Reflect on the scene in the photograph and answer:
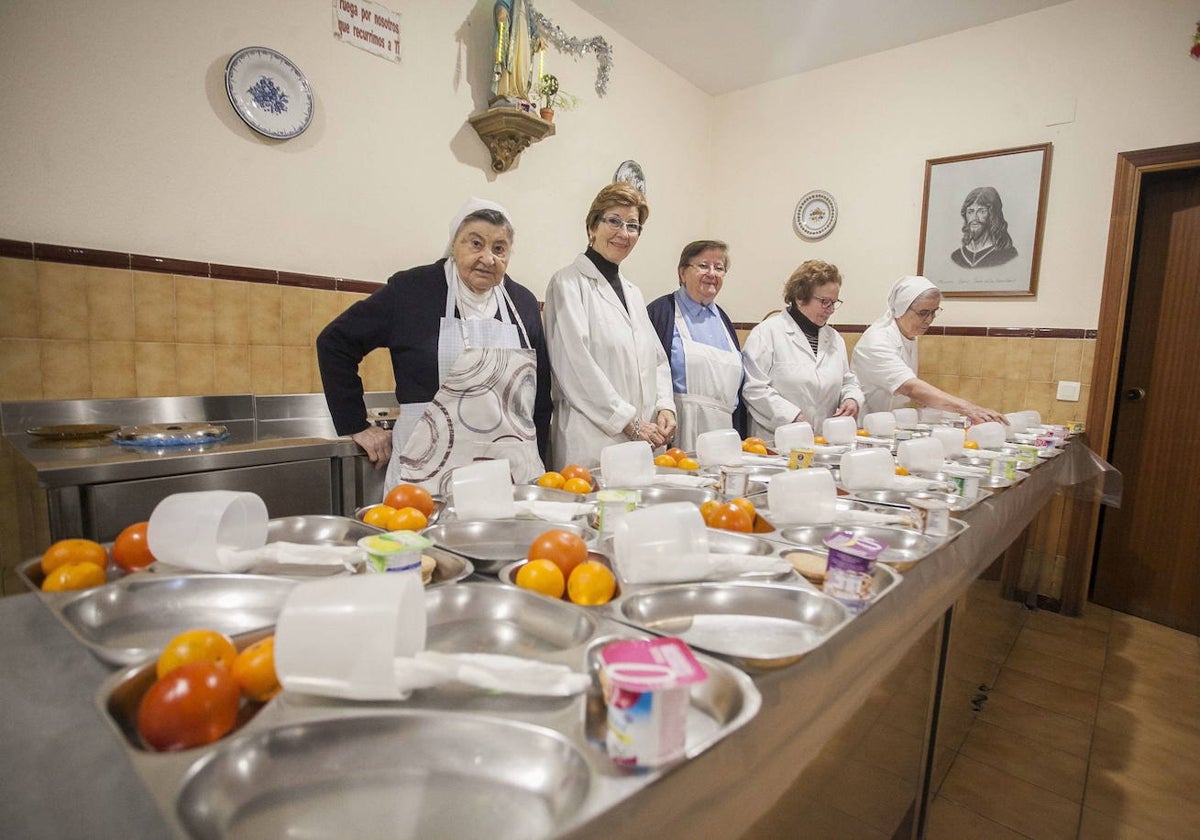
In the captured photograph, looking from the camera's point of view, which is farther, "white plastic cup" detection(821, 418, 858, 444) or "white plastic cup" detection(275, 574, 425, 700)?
"white plastic cup" detection(821, 418, 858, 444)

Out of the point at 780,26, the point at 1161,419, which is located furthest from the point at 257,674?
the point at 780,26

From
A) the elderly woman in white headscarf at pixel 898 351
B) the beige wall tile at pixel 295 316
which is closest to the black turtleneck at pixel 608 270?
the beige wall tile at pixel 295 316

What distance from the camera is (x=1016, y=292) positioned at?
13.1 feet

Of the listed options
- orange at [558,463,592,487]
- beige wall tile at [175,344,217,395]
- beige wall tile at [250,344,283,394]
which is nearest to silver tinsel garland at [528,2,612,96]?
beige wall tile at [250,344,283,394]

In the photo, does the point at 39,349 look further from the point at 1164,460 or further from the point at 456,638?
the point at 1164,460

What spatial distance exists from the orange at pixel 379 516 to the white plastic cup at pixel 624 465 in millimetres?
522

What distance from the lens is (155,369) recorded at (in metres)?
2.46

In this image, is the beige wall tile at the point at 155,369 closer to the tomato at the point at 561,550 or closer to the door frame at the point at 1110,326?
the tomato at the point at 561,550

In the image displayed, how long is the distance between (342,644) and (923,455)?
1762 mm

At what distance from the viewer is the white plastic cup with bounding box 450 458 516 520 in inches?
47.0

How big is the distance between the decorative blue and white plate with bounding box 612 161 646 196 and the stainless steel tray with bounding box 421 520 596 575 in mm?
3651

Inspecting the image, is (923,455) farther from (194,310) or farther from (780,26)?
(780,26)

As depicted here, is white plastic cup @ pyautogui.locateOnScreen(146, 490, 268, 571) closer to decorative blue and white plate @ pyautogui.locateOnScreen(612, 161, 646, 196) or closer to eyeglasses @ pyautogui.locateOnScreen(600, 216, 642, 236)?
eyeglasses @ pyautogui.locateOnScreen(600, 216, 642, 236)

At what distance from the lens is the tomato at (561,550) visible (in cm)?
94
